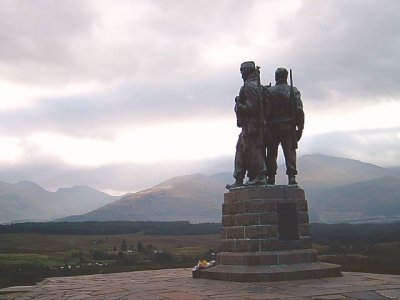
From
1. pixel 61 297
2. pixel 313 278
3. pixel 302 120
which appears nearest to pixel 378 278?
pixel 313 278

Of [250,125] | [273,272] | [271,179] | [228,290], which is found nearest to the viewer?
[228,290]

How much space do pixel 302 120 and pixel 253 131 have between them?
5.01 ft

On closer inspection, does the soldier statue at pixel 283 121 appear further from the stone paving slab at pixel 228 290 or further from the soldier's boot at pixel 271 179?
the stone paving slab at pixel 228 290

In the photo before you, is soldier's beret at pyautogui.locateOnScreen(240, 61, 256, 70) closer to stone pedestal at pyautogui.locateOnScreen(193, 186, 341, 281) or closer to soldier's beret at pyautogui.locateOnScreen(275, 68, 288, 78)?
soldier's beret at pyautogui.locateOnScreen(275, 68, 288, 78)

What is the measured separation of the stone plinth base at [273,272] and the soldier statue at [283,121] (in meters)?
2.54

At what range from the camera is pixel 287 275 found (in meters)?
10.3

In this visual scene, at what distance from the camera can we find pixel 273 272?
1021cm

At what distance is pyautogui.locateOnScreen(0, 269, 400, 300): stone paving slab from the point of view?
26.4 feet

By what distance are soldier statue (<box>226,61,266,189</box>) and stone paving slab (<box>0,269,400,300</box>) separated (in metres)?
3.01

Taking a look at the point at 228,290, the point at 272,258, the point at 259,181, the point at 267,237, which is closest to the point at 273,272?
the point at 272,258

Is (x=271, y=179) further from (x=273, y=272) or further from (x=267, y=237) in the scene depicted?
(x=273, y=272)

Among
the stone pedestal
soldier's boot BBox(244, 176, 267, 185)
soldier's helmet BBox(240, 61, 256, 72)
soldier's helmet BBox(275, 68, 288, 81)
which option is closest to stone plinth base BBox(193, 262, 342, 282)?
the stone pedestal

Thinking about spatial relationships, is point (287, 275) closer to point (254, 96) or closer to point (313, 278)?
point (313, 278)

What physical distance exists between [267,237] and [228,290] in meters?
2.46
